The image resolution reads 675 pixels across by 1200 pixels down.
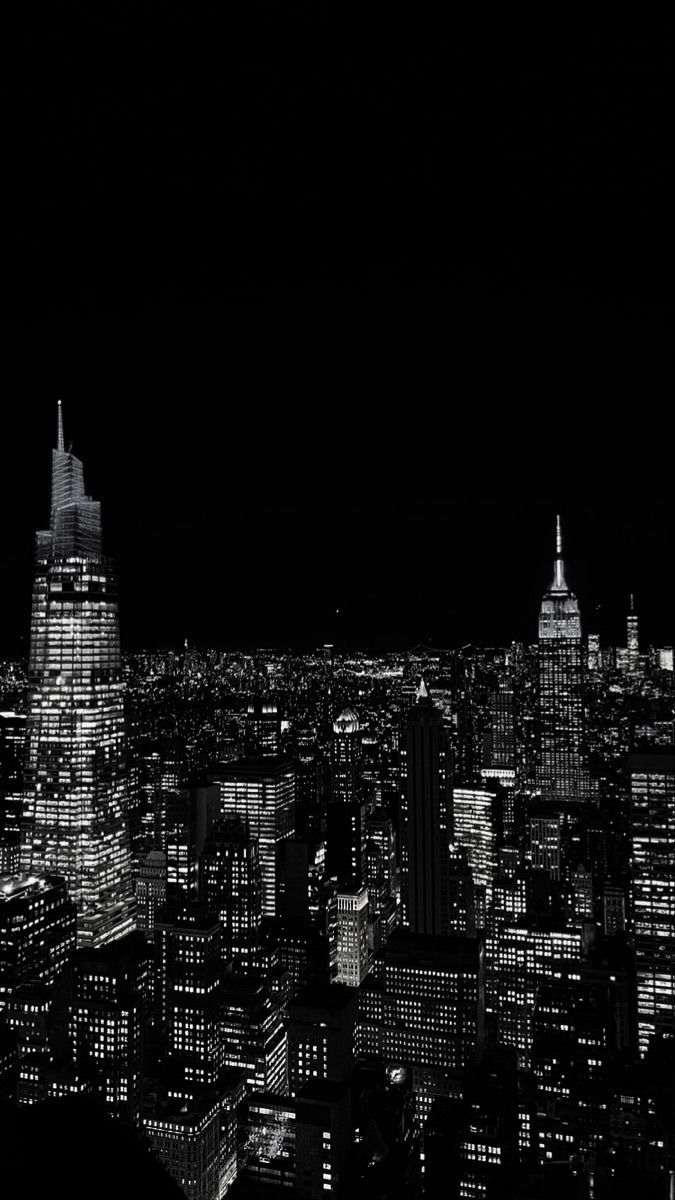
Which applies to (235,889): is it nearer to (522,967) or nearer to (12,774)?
(522,967)

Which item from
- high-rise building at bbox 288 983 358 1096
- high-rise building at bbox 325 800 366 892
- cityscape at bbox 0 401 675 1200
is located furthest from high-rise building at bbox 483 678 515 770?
high-rise building at bbox 288 983 358 1096

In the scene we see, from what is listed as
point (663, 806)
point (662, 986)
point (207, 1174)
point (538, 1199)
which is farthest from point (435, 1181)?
point (663, 806)

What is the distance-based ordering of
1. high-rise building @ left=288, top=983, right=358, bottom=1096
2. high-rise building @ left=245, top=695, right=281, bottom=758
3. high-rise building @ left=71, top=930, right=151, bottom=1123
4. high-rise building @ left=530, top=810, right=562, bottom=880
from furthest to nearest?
high-rise building @ left=245, top=695, right=281, bottom=758 → high-rise building @ left=530, top=810, right=562, bottom=880 → high-rise building @ left=288, top=983, right=358, bottom=1096 → high-rise building @ left=71, top=930, right=151, bottom=1123

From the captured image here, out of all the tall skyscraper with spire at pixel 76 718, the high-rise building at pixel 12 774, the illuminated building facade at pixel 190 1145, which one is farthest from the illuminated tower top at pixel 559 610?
the high-rise building at pixel 12 774

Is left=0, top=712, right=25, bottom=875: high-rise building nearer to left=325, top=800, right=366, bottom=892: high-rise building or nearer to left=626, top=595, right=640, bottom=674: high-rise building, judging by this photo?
left=325, top=800, right=366, bottom=892: high-rise building

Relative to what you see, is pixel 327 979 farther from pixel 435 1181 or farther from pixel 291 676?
pixel 291 676

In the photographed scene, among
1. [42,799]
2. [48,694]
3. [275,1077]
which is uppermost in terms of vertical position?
[48,694]

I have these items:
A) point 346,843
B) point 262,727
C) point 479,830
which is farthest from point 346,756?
point 479,830
